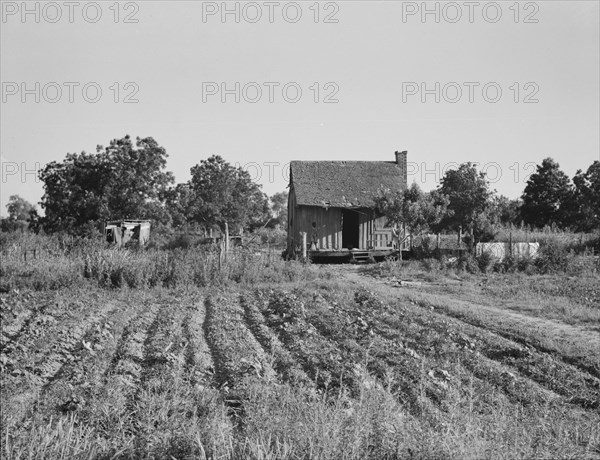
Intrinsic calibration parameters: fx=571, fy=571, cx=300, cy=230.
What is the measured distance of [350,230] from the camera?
31.0 m

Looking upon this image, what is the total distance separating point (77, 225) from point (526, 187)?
3265 centimetres

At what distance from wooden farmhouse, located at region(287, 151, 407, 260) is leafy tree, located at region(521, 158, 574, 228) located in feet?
57.9

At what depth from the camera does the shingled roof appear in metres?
27.9

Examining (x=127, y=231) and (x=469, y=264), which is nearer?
(x=469, y=264)

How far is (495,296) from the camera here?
16.0 meters

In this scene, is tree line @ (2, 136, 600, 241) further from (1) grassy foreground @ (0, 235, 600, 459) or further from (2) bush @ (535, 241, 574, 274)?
(1) grassy foreground @ (0, 235, 600, 459)

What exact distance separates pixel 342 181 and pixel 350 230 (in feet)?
10.5

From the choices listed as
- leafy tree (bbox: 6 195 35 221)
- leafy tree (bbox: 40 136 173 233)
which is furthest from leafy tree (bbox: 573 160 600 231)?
leafy tree (bbox: 6 195 35 221)

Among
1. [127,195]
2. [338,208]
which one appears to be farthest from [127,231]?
[338,208]

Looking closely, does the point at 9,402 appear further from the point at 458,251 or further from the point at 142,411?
the point at 458,251

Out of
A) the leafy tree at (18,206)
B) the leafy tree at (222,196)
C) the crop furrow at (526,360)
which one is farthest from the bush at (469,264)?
the leafy tree at (18,206)

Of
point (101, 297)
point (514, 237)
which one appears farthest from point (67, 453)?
point (514, 237)

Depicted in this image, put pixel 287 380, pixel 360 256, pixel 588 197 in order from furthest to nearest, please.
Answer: pixel 588 197
pixel 360 256
pixel 287 380

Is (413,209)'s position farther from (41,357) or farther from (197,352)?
(41,357)
